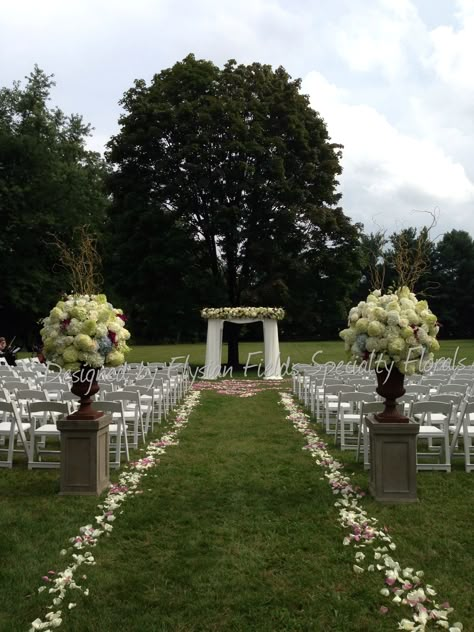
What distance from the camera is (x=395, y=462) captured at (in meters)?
5.85

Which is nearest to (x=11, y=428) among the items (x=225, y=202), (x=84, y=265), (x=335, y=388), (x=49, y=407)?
(x=49, y=407)

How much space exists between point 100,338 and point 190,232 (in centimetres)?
1954

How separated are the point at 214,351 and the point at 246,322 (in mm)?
1649

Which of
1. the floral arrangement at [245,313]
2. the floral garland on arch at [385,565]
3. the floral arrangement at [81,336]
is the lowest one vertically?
the floral garland on arch at [385,565]

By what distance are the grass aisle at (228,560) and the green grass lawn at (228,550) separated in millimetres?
11

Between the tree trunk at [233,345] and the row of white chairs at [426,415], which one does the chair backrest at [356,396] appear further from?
the tree trunk at [233,345]

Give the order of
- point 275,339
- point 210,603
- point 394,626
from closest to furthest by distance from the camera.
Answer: point 394,626 → point 210,603 → point 275,339

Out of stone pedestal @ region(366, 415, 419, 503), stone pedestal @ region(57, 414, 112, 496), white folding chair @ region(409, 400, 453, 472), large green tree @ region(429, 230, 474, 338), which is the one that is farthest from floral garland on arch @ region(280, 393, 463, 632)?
large green tree @ region(429, 230, 474, 338)

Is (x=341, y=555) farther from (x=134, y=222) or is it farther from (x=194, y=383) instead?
(x=134, y=222)

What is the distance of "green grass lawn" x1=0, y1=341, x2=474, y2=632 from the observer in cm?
360

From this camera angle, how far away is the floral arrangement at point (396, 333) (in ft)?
19.1

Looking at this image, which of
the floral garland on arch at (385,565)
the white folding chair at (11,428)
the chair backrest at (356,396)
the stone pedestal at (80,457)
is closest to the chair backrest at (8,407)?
A: the white folding chair at (11,428)

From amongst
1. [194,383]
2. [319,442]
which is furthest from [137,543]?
[194,383]

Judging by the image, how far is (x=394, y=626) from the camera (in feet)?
11.3
